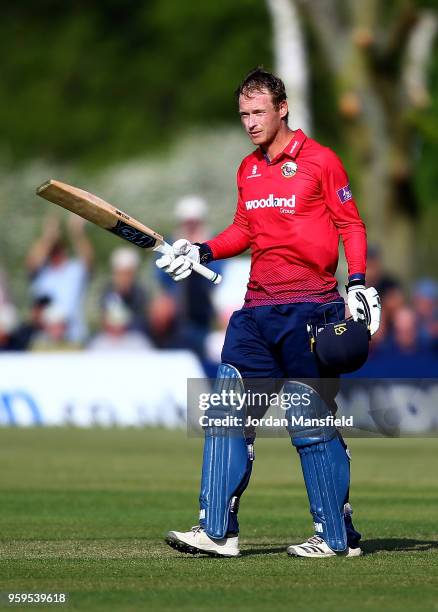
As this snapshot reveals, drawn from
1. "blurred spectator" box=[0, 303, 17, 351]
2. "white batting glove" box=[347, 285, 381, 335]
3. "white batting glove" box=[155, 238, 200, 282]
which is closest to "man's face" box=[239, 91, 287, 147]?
"white batting glove" box=[155, 238, 200, 282]

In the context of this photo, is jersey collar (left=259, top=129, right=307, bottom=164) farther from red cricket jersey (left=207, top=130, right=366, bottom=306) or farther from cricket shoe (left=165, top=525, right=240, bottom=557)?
cricket shoe (left=165, top=525, right=240, bottom=557)

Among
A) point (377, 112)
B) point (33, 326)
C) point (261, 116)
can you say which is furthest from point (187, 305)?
point (261, 116)

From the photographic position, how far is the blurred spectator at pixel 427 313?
768 inches

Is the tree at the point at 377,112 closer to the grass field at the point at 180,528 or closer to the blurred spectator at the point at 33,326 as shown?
the blurred spectator at the point at 33,326

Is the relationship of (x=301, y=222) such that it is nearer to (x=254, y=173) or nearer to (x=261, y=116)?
(x=254, y=173)

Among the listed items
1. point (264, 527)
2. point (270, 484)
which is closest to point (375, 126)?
point (270, 484)

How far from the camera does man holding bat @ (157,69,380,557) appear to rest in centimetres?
862

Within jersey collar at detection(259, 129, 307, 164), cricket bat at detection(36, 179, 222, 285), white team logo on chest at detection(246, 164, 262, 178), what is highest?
jersey collar at detection(259, 129, 307, 164)

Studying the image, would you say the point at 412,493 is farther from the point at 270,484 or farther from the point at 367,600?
the point at 367,600

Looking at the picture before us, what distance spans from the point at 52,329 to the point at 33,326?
1.38ft

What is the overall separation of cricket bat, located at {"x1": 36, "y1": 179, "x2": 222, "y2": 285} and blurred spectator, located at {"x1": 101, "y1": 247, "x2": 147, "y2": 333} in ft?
35.7

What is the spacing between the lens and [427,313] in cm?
2025

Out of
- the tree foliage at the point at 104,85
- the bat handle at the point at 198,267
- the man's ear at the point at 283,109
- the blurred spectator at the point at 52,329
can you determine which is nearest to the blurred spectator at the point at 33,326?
the blurred spectator at the point at 52,329

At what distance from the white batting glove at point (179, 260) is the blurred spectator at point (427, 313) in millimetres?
10748
